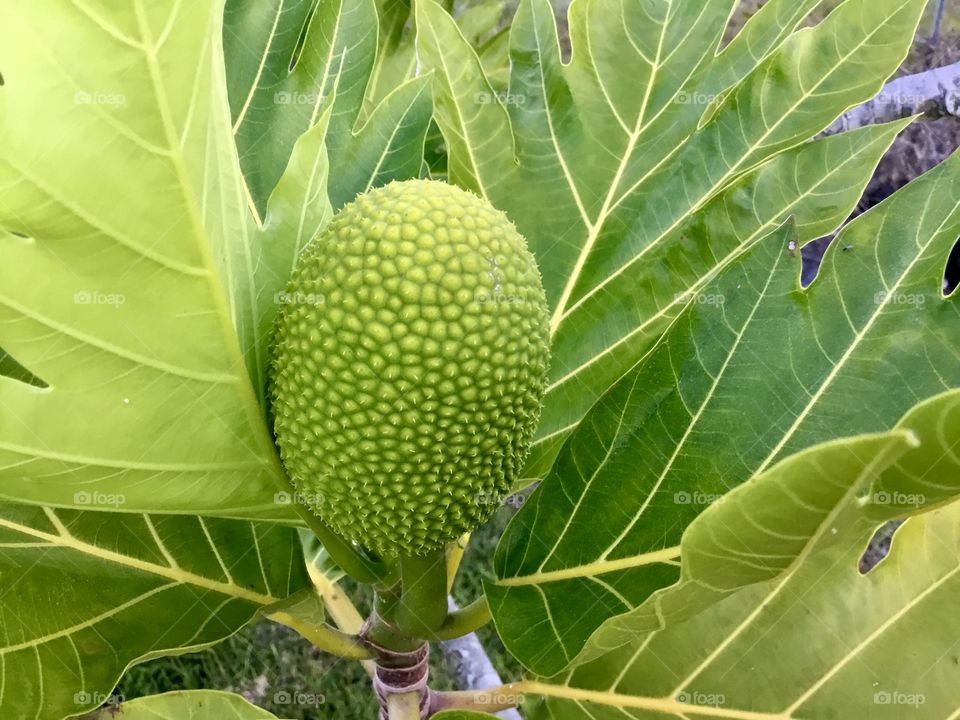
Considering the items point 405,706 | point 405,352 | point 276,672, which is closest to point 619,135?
point 405,352

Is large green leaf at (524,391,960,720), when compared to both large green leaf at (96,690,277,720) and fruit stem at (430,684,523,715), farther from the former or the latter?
large green leaf at (96,690,277,720)

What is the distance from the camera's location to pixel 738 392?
65cm

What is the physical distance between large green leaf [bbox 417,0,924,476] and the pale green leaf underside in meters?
0.36

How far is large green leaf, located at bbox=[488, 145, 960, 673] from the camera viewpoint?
2.04 ft

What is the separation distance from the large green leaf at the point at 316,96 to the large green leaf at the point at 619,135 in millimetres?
48

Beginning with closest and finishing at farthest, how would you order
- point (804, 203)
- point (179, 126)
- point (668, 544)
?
point (179, 126)
point (668, 544)
point (804, 203)

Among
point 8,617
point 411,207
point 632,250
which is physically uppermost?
point 411,207

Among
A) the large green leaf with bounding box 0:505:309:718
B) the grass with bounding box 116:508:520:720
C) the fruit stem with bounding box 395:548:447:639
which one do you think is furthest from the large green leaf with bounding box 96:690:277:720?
the grass with bounding box 116:508:520:720

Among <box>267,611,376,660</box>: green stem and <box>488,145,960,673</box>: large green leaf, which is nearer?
<box>488,145,960,673</box>: large green leaf

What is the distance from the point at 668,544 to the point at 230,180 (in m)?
0.38

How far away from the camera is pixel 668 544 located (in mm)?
639

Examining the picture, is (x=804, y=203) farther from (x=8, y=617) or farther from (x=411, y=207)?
(x=8, y=617)

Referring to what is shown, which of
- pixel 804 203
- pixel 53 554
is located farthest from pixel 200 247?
pixel 804 203

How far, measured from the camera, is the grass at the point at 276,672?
1.82m
